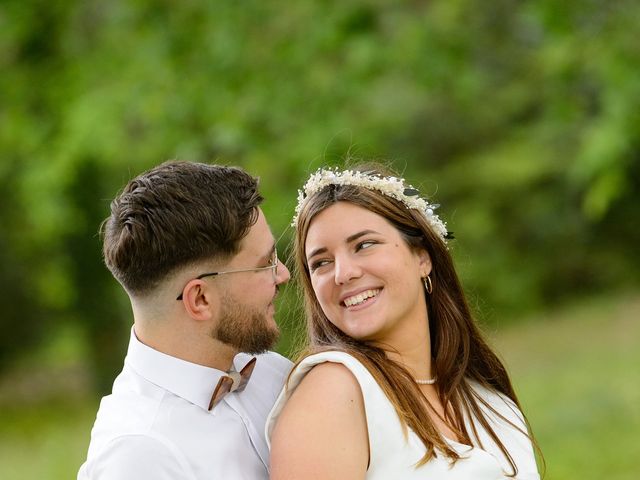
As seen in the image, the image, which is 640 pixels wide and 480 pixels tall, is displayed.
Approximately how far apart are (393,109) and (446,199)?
2772 mm

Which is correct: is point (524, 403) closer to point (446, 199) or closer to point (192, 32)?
point (192, 32)

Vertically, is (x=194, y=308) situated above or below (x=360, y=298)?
below

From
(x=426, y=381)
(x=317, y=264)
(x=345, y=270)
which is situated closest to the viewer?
(x=345, y=270)

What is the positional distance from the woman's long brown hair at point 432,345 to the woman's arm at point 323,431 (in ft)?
0.37

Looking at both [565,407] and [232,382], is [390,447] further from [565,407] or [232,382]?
[565,407]

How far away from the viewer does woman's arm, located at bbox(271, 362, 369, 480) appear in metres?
2.30

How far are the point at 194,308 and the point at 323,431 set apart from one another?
0.42 meters

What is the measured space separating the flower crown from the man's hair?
35cm

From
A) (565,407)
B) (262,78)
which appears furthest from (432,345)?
(565,407)

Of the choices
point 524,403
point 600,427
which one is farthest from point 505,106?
point 600,427

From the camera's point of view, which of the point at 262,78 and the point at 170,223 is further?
the point at 262,78

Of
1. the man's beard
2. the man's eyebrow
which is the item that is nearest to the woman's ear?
the man's eyebrow

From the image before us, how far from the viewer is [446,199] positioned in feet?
50.6

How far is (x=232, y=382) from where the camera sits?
245 cm
